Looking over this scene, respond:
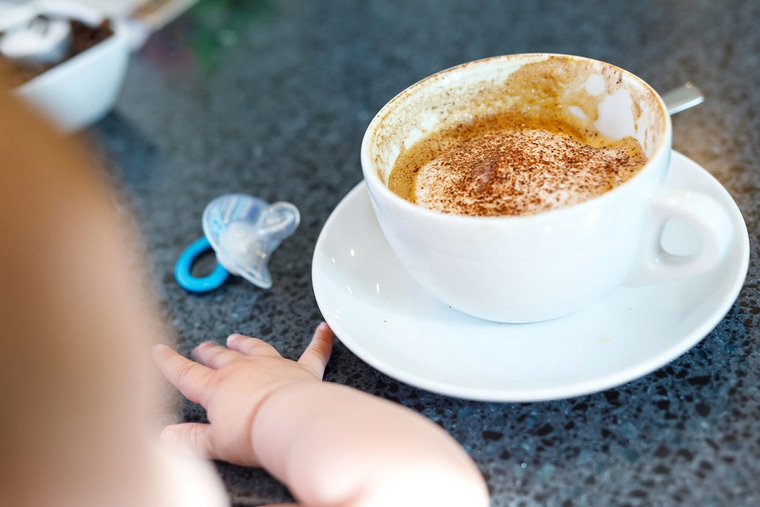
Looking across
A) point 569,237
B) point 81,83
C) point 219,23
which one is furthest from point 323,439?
point 219,23

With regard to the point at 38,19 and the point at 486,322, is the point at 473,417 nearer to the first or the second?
the point at 486,322

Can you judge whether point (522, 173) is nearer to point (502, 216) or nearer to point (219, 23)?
point (502, 216)

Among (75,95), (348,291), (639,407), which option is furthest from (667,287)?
(75,95)

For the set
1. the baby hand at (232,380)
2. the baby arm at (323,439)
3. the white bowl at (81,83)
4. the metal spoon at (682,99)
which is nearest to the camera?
the baby arm at (323,439)

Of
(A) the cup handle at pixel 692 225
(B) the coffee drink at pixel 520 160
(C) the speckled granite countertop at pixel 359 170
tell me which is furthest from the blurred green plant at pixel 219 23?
(A) the cup handle at pixel 692 225

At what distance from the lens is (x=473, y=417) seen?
2.06ft

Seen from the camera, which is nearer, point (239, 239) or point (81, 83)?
point (239, 239)

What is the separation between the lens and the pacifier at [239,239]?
0.87m

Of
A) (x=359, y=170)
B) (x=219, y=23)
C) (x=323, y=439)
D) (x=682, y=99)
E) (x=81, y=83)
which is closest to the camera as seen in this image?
(x=323, y=439)

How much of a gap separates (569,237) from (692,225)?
4.5 inches

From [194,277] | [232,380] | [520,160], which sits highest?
[520,160]

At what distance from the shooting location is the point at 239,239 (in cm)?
90

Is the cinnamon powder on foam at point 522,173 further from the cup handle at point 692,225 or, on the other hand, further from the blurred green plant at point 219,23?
the blurred green plant at point 219,23

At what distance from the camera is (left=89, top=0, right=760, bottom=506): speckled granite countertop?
0.56 meters
